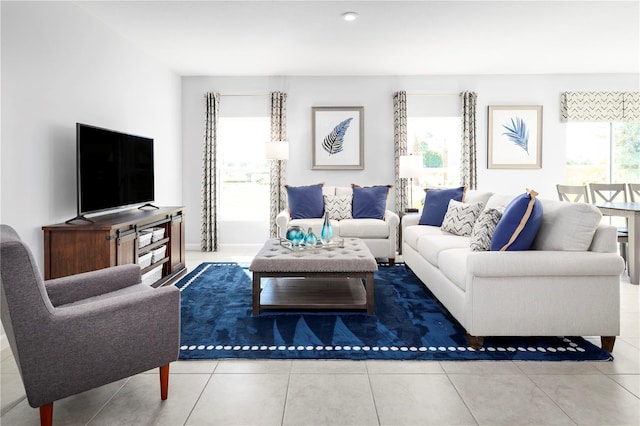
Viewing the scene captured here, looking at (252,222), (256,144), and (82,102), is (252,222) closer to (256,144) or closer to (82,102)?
(256,144)

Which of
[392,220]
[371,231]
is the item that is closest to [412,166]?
[392,220]

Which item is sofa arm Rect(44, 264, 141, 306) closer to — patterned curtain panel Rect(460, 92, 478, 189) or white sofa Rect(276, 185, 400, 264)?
white sofa Rect(276, 185, 400, 264)

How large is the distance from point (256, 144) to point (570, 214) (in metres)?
4.91

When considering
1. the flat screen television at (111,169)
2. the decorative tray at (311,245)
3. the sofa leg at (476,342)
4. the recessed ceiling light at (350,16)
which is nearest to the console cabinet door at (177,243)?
the flat screen television at (111,169)

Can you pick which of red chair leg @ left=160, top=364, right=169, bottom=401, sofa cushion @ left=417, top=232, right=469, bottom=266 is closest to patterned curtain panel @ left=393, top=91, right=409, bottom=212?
sofa cushion @ left=417, top=232, right=469, bottom=266

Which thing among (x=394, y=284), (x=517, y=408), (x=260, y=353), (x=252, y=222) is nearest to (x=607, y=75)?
(x=394, y=284)

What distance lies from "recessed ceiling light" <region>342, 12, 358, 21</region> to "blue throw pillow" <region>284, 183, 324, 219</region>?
7.59 feet

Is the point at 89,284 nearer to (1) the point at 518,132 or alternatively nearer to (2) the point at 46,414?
(2) the point at 46,414

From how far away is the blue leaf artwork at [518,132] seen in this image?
646 cm

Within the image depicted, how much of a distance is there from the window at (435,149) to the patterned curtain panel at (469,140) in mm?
181

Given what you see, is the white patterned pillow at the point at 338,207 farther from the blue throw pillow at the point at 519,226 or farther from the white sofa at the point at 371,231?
the blue throw pillow at the point at 519,226

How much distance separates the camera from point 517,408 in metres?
1.94

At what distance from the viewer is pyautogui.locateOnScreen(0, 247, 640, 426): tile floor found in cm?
186

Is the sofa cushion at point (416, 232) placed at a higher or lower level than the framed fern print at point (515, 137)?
lower
